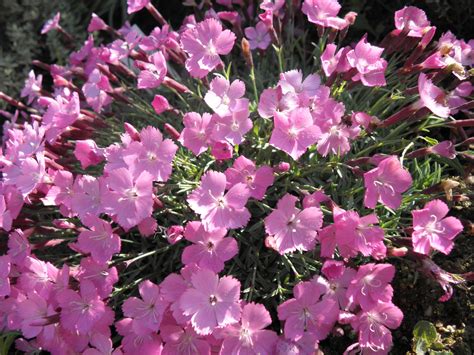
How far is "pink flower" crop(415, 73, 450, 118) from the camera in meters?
1.62

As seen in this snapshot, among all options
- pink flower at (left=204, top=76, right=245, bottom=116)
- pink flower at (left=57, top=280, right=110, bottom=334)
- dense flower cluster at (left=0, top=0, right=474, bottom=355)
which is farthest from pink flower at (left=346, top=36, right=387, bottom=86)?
pink flower at (left=57, top=280, right=110, bottom=334)

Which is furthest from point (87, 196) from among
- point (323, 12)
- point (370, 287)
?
point (323, 12)

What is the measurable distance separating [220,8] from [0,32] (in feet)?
3.77

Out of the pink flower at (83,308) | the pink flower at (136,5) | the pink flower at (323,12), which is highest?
the pink flower at (323,12)

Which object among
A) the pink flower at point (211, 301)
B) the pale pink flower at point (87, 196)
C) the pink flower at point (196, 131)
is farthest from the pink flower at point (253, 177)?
the pale pink flower at point (87, 196)

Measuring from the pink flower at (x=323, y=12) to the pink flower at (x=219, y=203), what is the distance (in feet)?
2.11

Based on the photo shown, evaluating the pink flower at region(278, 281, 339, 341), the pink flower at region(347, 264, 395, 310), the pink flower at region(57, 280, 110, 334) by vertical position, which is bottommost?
the pink flower at region(57, 280, 110, 334)

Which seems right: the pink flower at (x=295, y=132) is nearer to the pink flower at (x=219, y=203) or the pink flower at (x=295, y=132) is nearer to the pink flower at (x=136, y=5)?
the pink flower at (x=219, y=203)

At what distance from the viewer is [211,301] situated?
1.44 metres

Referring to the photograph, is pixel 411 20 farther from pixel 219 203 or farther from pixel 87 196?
pixel 87 196

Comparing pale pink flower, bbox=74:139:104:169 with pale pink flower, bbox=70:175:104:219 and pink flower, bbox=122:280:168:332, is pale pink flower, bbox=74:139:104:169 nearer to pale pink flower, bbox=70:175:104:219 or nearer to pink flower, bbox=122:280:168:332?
pale pink flower, bbox=70:175:104:219

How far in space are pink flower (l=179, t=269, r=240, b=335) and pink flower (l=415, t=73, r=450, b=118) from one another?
72 centimetres

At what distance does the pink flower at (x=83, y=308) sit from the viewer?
1533 mm

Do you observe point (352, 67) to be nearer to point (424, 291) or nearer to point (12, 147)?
point (424, 291)
